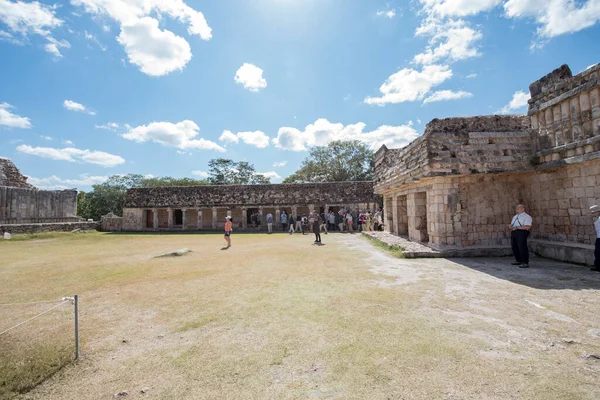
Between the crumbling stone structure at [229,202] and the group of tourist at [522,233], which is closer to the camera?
the group of tourist at [522,233]

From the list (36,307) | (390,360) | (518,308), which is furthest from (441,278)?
(36,307)

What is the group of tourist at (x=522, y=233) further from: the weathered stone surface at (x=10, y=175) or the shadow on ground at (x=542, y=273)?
the weathered stone surface at (x=10, y=175)

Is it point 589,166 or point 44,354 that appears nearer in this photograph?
point 44,354

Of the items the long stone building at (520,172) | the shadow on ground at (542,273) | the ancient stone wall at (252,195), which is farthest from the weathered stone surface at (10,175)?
the shadow on ground at (542,273)

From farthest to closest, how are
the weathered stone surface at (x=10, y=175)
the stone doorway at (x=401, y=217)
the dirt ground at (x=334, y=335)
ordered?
the weathered stone surface at (x=10, y=175)
the stone doorway at (x=401, y=217)
the dirt ground at (x=334, y=335)

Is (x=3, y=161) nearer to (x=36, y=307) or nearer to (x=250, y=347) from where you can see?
(x=36, y=307)

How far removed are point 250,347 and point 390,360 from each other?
143 centimetres

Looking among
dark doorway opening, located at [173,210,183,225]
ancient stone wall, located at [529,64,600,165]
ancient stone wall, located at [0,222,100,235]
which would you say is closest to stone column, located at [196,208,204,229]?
dark doorway opening, located at [173,210,183,225]

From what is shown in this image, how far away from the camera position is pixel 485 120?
28.0 feet

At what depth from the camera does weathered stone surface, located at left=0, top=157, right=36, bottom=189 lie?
21095 millimetres

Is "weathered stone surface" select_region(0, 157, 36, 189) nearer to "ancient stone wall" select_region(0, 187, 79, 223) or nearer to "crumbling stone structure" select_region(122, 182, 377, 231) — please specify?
"ancient stone wall" select_region(0, 187, 79, 223)

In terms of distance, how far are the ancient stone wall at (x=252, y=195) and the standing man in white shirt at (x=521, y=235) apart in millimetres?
15621

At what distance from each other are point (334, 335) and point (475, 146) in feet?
24.1

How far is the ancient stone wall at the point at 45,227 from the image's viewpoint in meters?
17.7
